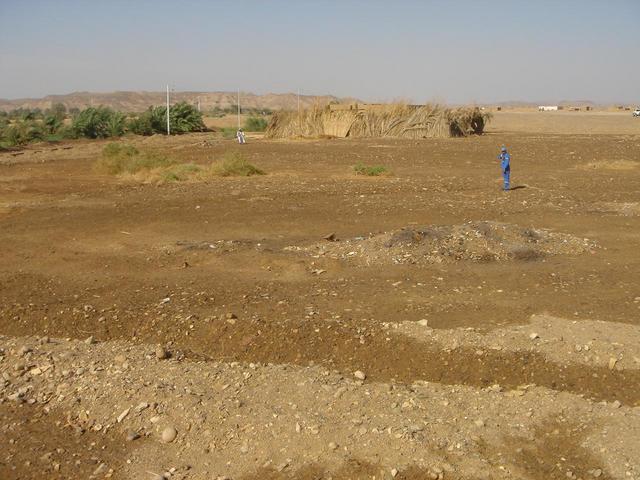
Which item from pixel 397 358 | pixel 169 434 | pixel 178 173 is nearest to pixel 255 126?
pixel 178 173

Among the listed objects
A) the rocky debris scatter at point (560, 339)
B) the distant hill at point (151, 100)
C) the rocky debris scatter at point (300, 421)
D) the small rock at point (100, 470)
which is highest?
the distant hill at point (151, 100)

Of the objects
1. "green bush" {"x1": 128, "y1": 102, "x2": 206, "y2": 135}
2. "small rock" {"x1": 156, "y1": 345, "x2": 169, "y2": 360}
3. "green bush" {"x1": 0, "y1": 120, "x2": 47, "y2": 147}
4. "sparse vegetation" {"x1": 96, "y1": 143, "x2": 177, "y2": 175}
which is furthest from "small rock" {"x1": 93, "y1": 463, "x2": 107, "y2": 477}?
"green bush" {"x1": 128, "y1": 102, "x2": 206, "y2": 135}

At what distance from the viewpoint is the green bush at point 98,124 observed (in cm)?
3866

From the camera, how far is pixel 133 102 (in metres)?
151

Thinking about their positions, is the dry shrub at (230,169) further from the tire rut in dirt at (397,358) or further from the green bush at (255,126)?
the green bush at (255,126)

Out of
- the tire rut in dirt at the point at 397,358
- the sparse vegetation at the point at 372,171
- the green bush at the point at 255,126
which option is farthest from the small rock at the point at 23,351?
the green bush at the point at 255,126

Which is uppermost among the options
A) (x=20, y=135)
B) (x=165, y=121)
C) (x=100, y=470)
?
(x=165, y=121)

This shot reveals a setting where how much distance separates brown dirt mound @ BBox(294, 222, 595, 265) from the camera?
9.80 metres

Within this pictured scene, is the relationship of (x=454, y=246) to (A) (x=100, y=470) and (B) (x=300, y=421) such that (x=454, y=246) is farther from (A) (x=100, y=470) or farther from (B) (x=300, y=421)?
(A) (x=100, y=470)

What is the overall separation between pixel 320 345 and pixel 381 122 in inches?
1283

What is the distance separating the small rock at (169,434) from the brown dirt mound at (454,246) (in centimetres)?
468

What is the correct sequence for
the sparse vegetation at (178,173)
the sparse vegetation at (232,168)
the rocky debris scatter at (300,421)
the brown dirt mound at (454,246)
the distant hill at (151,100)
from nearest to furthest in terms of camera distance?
the rocky debris scatter at (300,421), the brown dirt mound at (454,246), the sparse vegetation at (178,173), the sparse vegetation at (232,168), the distant hill at (151,100)

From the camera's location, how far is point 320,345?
6.93 metres

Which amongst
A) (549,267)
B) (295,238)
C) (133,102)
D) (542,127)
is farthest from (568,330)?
(133,102)
